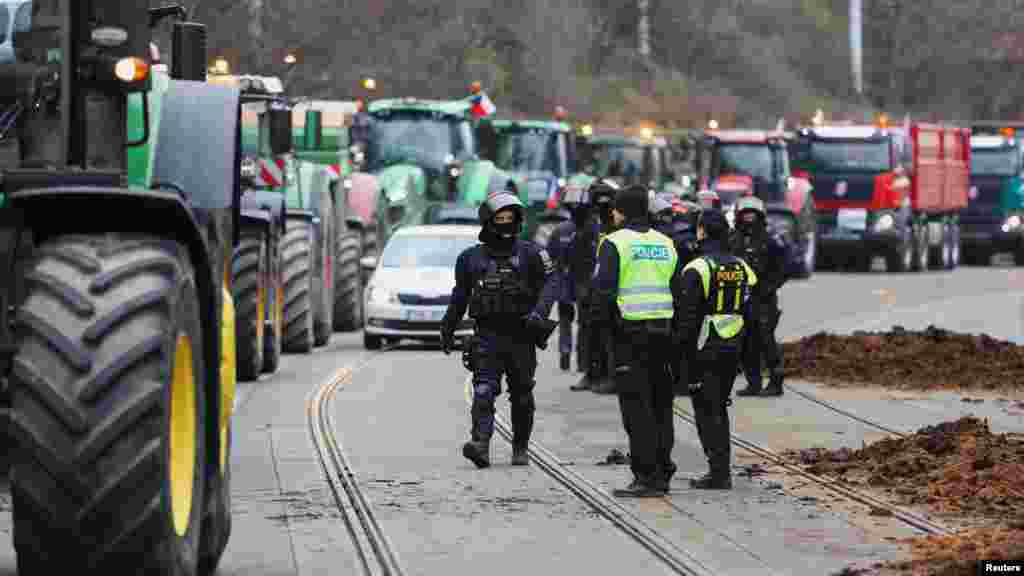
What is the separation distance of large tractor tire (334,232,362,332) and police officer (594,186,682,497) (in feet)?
53.0

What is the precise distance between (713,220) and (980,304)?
85.6 feet

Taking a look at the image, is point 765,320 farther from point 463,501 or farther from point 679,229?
point 463,501

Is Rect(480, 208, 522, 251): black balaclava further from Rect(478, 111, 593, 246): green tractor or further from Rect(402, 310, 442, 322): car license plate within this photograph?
Rect(478, 111, 593, 246): green tractor

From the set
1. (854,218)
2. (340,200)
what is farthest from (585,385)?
(854,218)

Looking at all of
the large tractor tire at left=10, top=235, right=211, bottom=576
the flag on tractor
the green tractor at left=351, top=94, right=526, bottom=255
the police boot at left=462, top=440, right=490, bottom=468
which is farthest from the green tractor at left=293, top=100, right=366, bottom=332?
the large tractor tire at left=10, top=235, right=211, bottom=576

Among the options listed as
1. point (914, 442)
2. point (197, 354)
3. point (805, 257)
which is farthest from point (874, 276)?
point (197, 354)

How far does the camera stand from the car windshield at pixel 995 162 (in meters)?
61.6

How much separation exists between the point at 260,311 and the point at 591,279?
3462mm

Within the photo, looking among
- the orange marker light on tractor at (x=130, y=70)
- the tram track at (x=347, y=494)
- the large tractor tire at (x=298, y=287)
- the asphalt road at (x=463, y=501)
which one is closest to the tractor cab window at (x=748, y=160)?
the large tractor tire at (x=298, y=287)

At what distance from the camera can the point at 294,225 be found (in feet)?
88.3

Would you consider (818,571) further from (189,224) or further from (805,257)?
(805,257)

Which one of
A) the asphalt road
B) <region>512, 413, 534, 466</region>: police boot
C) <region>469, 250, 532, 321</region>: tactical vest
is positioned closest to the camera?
the asphalt road

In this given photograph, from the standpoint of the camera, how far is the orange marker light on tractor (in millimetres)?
10258

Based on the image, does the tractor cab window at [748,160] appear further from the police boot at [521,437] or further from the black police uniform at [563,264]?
the police boot at [521,437]
